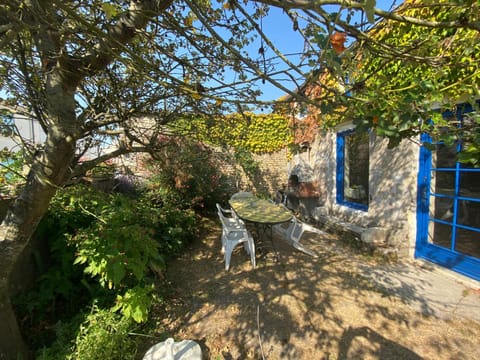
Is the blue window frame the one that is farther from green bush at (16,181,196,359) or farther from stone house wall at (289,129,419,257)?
green bush at (16,181,196,359)

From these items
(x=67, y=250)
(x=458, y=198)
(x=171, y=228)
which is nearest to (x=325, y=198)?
(x=458, y=198)

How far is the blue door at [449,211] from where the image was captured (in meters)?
3.24

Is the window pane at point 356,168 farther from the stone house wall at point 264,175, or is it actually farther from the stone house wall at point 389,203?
the stone house wall at point 264,175

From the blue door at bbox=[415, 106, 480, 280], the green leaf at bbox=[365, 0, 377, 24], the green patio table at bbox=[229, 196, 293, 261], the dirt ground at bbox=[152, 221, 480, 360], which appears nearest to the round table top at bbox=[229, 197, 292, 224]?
the green patio table at bbox=[229, 196, 293, 261]

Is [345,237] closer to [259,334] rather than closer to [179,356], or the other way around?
[259,334]

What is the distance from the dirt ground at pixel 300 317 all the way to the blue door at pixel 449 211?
104cm

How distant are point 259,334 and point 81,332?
177 cm

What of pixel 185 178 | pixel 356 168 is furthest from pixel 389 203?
pixel 185 178

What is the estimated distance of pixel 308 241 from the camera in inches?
189

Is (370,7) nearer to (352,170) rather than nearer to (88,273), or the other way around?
(88,273)

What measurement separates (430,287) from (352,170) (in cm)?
302

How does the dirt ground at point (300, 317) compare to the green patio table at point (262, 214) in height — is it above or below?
below

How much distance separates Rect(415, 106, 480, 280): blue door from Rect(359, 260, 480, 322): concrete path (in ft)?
0.62

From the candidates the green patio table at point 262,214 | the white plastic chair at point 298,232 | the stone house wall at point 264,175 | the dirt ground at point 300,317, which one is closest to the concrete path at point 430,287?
the dirt ground at point 300,317
